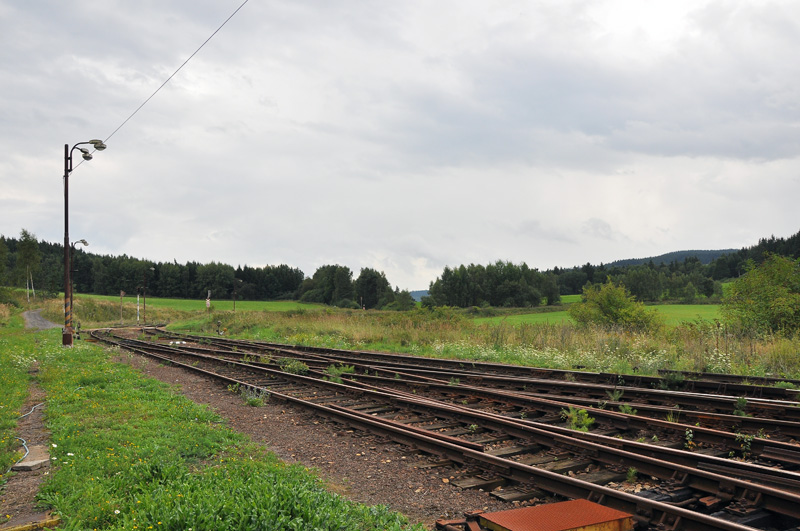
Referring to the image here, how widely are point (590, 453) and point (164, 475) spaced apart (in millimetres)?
5156

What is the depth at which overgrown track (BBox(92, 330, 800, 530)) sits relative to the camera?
203 inches

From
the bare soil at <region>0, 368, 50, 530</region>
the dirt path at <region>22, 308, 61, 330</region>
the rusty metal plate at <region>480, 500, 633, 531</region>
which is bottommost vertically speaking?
the dirt path at <region>22, 308, 61, 330</region>

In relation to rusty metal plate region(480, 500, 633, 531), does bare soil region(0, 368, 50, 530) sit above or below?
below

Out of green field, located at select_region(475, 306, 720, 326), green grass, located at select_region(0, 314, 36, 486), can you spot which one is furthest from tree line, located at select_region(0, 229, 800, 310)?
green grass, located at select_region(0, 314, 36, 486)

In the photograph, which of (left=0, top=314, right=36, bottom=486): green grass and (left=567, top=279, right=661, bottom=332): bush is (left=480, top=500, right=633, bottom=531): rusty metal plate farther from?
(left=567, top=279, right=661, bottom=332): bush

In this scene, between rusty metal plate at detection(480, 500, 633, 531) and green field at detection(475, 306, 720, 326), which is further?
green field at detection(475, 306, 720, 326)

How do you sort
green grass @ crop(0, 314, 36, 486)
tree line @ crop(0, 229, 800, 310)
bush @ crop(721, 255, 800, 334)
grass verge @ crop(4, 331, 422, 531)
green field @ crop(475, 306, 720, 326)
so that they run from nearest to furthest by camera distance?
grass verge @ crop(4, 331, 422, 531)
green grass @ crop(0, 314, 36, 486)
bush @ crop(721, 255, 800, 334)
green field @ crop(475, 306, 720, 326)
tree line @ crop(0, 229, 800, 310)

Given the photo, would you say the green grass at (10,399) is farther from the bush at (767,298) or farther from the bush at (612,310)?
the bush at (612,310)

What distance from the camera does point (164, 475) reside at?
6023 millimetres

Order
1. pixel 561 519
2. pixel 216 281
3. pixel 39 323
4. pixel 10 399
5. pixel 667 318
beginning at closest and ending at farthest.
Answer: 1. pixel 561 519
2. pixel 10 399
3. pixel 667 318
4. pixel 39 323
5. pixel 216 281

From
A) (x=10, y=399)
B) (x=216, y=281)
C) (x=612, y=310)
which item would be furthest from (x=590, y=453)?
(x=216, y=281)

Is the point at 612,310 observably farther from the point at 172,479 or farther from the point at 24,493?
the point at 24,493

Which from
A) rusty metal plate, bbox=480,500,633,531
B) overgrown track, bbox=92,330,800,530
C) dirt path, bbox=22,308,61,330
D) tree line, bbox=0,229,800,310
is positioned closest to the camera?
rusty metal plate, bbox=480,500,633,531

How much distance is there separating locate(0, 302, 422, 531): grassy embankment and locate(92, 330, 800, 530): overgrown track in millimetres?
1859
